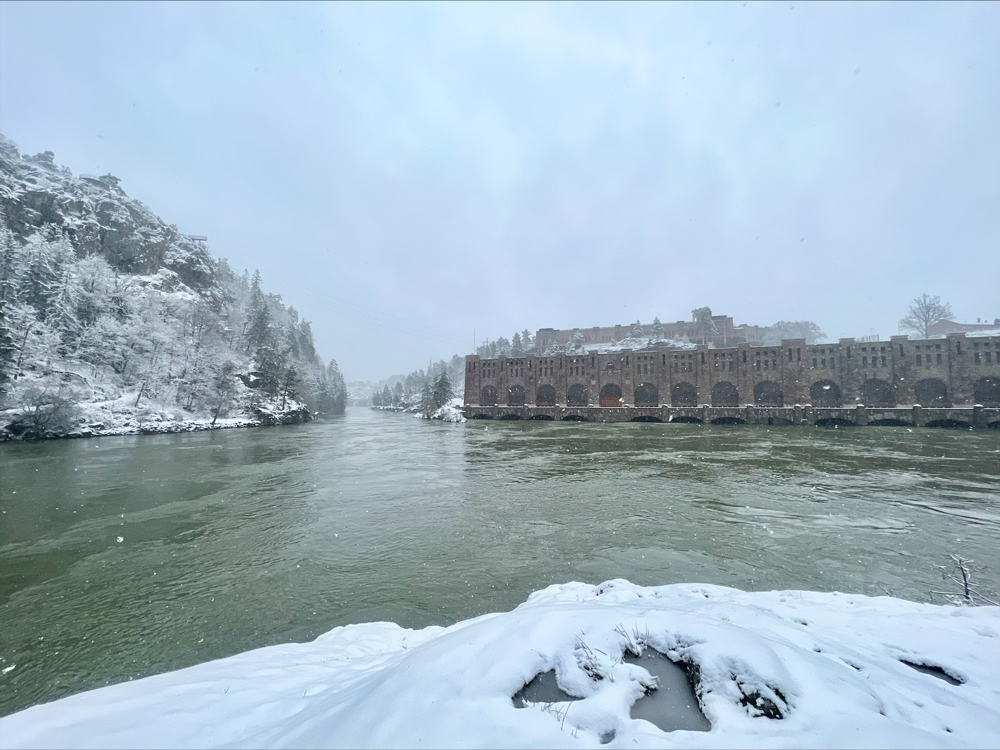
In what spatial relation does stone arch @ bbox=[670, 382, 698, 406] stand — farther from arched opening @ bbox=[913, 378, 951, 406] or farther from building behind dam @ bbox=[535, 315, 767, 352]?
building behind dam @ bbox=[535, 315, 767, 352]

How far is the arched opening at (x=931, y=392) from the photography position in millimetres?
40688

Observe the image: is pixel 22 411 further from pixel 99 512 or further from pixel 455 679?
pixel 455 679

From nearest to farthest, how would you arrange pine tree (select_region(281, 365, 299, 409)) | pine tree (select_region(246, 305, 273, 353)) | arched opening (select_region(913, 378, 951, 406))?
arched opening (select_region(913, 378, 951, 406))
pine tree (select_region(281, 365, 299, 409))
pine tree (select_region(246, 305, 273, 353))

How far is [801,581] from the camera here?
6504 mm

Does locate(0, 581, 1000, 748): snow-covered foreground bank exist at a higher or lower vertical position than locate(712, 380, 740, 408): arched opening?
lower

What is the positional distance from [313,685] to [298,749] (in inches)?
60.8

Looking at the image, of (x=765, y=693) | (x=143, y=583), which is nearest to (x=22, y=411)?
(x=143, y=583)

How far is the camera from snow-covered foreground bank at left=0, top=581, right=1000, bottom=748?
2.31 metres

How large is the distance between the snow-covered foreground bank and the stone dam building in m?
43.5

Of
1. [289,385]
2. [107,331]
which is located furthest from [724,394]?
[107,331]

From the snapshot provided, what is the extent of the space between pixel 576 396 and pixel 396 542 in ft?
171

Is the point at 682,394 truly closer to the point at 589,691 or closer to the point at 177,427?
the point at 589,691

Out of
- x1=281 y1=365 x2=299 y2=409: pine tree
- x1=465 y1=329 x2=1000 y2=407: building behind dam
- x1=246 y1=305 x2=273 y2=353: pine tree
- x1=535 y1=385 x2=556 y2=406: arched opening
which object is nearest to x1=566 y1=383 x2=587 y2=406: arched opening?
x1=465 y1=329 x2=1000 y2=407: building behind dam

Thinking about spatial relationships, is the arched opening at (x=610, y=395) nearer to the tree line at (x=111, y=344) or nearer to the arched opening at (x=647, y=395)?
the arched opening at (x=647, y=395)
